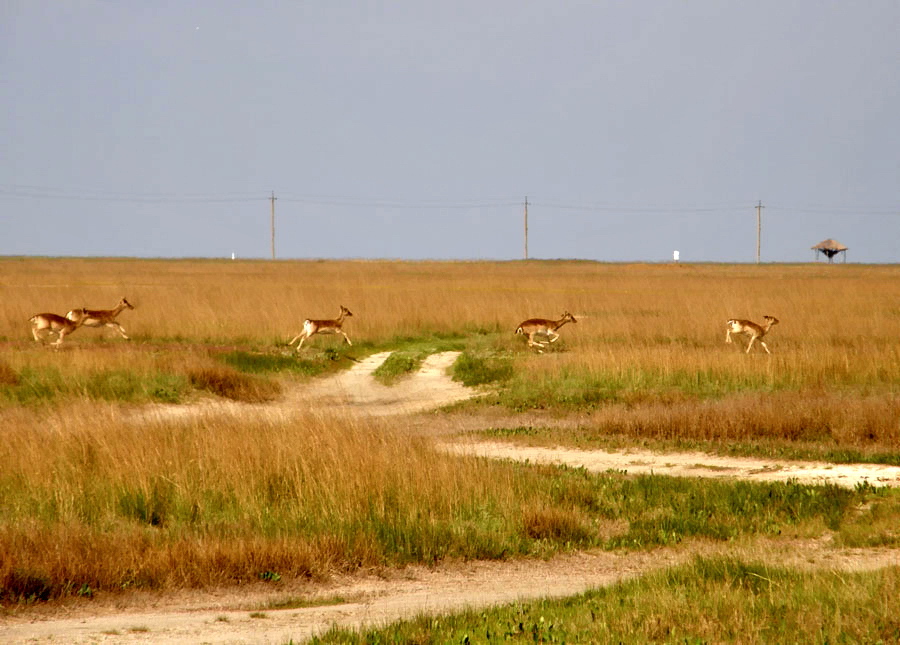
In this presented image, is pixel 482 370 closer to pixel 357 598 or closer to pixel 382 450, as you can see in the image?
pixel 382 450

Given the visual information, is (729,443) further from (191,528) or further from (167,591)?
(167,591)

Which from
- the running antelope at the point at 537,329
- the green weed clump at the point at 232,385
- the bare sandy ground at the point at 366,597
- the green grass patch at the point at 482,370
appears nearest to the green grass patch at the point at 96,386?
the green weed clump at the point at 232,385

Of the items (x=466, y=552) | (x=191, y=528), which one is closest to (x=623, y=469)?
(x=466, y=552)

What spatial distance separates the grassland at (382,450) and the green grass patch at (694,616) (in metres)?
0.29

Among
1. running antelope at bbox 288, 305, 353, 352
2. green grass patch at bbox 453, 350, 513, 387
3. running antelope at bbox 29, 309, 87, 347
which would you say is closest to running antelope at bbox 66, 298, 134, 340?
running antelope at bbox 29, 309, 87, 347

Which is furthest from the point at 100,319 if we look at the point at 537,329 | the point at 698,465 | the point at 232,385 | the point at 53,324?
the point at 698,465

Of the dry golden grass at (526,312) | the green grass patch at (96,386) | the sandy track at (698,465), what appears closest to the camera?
the sandy track at (698,465)

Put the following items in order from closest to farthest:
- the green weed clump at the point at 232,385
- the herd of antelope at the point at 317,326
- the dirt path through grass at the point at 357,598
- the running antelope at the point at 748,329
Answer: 1. the dirt path through grass at the point at 357,598
2. the green weed clump at the point at 232,385
3. the herd of antelope at the point at 317,326
4. the running antelope at the point at 748,329

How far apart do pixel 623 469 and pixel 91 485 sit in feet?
21.3

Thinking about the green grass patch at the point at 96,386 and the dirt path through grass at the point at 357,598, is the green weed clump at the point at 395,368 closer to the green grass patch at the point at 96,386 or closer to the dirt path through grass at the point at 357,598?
the green grass patch at the point at 96,386

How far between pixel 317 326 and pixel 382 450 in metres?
15.5

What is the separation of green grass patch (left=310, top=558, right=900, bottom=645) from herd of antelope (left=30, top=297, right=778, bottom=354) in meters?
17.0

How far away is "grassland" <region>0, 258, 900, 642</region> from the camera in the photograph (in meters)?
9.80

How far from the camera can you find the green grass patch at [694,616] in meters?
6.91
